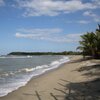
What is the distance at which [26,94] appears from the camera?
12.9 metres

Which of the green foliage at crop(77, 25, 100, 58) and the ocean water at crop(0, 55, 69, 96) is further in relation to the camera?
the green foliage at crop(77, 25, 100, 58)

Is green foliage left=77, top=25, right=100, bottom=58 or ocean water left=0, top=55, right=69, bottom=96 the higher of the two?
green foliage left=77, top=25, right=100, bottom=58

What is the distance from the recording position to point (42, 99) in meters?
11.0

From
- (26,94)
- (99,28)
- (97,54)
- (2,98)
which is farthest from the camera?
(97,54)

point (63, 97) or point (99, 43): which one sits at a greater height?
point (99, 43)

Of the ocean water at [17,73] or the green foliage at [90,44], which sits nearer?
the ocean water at [17,73]

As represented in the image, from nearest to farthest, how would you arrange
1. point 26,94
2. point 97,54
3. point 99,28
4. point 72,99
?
point 72,99, point 26,94, point 99,28, point 97,54

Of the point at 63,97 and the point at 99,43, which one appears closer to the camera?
the point at 63,97

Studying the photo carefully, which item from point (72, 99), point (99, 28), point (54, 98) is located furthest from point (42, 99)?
→ point (99, 28)

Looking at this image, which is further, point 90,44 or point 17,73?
point 90,44

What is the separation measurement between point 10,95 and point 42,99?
2.32m

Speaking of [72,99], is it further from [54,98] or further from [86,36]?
[86,36]

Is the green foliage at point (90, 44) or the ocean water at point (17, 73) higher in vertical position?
the green foliage at point (90, 44)

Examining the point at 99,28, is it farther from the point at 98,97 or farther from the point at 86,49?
the point at 98,97
